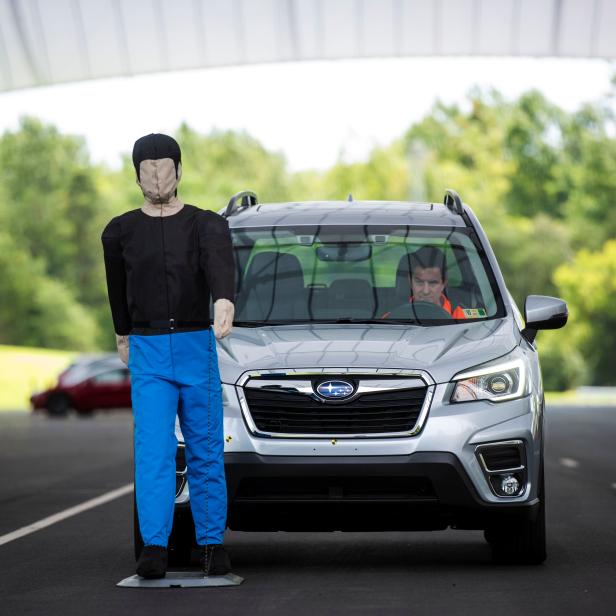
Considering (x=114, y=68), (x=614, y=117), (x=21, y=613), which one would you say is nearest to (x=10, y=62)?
(x=114, y=68)

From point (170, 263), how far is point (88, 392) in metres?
40.1

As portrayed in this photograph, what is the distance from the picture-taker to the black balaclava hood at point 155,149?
27.4 ft

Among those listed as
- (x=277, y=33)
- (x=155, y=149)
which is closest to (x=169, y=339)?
(x=155, y=149)

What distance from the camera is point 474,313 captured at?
381 inches

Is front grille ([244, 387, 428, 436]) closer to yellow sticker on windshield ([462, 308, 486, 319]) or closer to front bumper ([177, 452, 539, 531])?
front bumper ([177, 452, 539, 531])

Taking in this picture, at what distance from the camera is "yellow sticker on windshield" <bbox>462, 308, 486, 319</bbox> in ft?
31.6

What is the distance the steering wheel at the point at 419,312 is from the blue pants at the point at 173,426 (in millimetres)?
1497

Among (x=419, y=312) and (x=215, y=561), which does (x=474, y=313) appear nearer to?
(x=419, y=312)

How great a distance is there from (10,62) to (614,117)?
67462 mm

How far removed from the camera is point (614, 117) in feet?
327

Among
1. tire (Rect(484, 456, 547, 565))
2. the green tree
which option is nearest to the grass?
the green tree

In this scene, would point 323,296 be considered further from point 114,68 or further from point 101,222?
point 101,222

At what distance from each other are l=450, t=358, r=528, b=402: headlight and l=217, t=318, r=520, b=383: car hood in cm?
5

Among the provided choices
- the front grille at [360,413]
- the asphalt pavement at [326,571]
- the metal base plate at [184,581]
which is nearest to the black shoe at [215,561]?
the metal base plate at [184,581]
